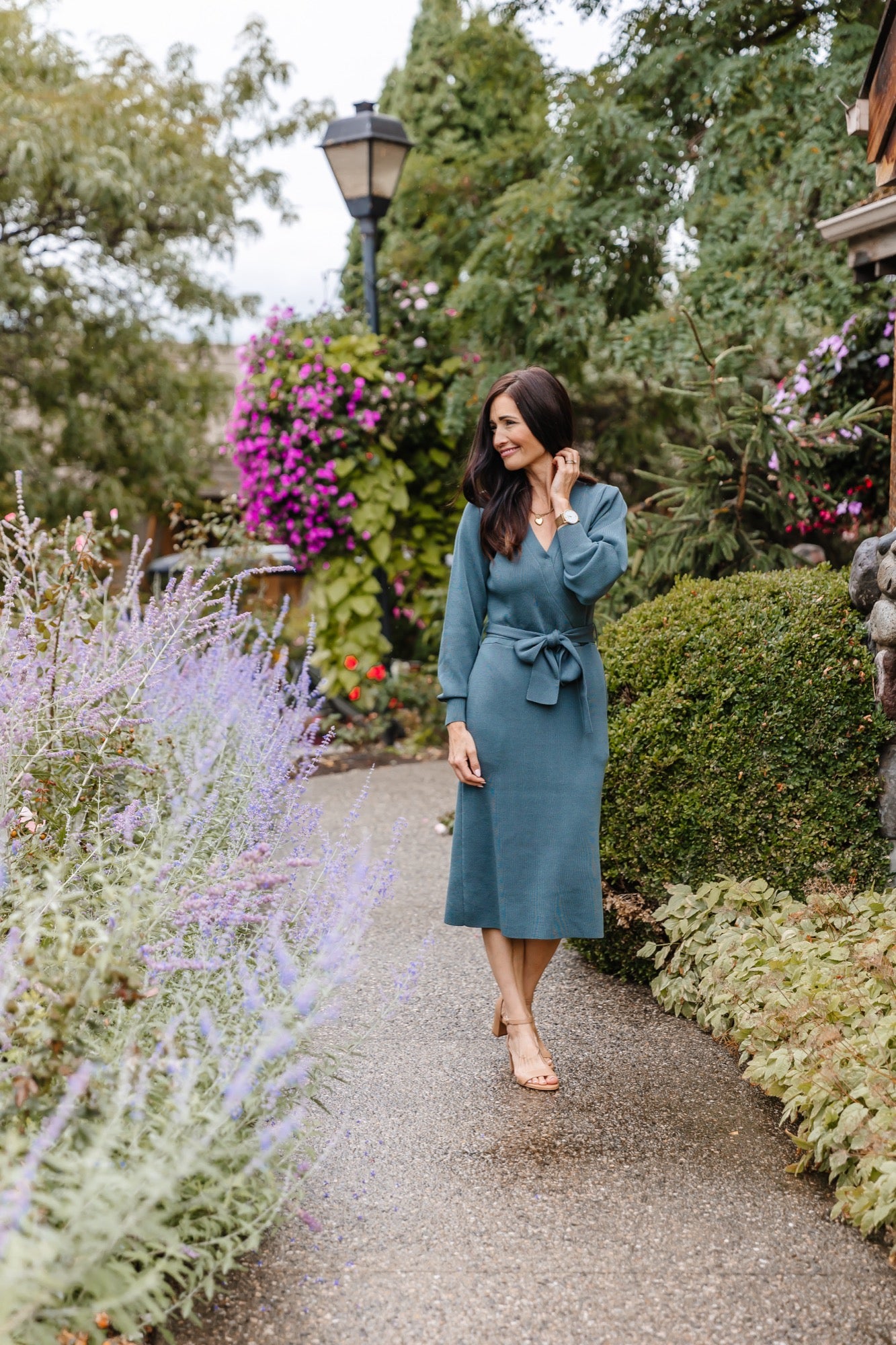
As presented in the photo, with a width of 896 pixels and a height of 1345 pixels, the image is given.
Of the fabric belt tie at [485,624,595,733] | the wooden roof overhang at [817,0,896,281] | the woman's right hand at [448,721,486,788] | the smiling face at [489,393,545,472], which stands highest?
the wooden roof overhang at [817,0,896,281]

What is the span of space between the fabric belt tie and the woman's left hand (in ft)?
1.05

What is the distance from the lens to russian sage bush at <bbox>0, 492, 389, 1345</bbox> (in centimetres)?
155

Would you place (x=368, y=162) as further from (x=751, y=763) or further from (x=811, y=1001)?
(x=811, y=1001)

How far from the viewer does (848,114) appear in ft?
14.0

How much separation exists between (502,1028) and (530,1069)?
274 mm

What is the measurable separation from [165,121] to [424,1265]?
1129cm

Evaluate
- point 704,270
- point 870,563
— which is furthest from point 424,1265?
point 704,270

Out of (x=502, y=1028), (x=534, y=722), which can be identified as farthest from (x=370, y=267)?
(x=502, y=1028)

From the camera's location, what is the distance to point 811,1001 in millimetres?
2832

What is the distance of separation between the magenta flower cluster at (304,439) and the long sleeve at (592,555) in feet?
16.3

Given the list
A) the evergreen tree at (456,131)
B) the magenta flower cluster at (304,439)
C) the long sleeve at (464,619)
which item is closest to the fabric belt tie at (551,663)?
the long sleeve at (464,619)

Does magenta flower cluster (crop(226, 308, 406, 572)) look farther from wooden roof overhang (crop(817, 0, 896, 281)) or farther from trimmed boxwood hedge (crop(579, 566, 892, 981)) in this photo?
trimmed boxwood hedge (crop(579, 566, 892, 981))

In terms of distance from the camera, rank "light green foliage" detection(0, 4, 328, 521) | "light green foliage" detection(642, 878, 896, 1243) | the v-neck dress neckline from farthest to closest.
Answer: "light green foliage" detection(0, 4, 328, 521) < the v-neck dress neckline < "light green foliage" detection(642, 878, 896, 1243)

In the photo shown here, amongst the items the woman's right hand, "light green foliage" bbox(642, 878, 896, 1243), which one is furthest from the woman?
"light green foliage" bbox(642, 878, 896, 1243)
